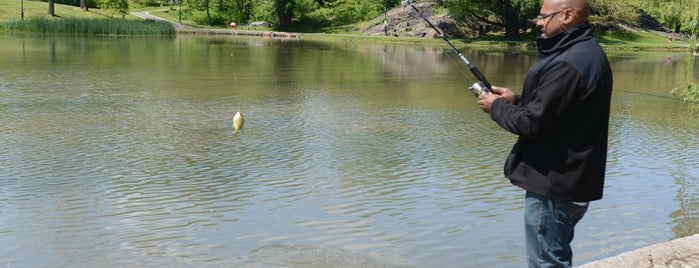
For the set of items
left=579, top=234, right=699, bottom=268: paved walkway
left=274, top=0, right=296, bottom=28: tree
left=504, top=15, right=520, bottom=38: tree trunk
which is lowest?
left=579, top=234, right=699, bottom=268: paved walkway

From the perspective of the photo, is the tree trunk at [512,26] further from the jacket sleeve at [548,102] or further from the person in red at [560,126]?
the jacket sleeve at [548,102]

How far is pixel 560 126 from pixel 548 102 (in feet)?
0.53

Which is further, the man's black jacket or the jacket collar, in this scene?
the jacket collar

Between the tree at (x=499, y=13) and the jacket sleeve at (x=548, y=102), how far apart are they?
49.5 m

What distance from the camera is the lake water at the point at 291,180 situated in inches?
276

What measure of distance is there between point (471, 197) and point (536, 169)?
5176 millimetres

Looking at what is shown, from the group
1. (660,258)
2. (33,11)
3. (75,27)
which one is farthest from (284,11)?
(660,258)

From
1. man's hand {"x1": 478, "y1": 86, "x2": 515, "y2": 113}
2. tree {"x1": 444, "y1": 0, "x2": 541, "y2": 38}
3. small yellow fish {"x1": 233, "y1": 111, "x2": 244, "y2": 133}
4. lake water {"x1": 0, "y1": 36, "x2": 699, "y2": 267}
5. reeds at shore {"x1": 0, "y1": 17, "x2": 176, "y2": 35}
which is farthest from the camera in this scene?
tree {"x1": 444, "y1": 0, "x2": 541, "y2": 38}

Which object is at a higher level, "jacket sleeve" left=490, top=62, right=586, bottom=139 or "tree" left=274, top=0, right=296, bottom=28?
"tree" left=274, top=0, right=296, bottom=28

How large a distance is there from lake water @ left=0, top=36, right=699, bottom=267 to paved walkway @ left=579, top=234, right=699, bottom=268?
1.64 metres

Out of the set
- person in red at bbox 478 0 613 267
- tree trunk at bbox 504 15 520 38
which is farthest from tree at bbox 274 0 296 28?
person in red at bbox 478 0 613 267

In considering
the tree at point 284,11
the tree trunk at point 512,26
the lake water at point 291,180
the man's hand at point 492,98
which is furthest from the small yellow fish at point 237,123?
the tree at point 284,11

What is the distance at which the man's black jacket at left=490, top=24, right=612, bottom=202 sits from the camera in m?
3.58

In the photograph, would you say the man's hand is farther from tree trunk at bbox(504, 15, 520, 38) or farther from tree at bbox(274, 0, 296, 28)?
tree at bbox(274, 0, 296, 28)
